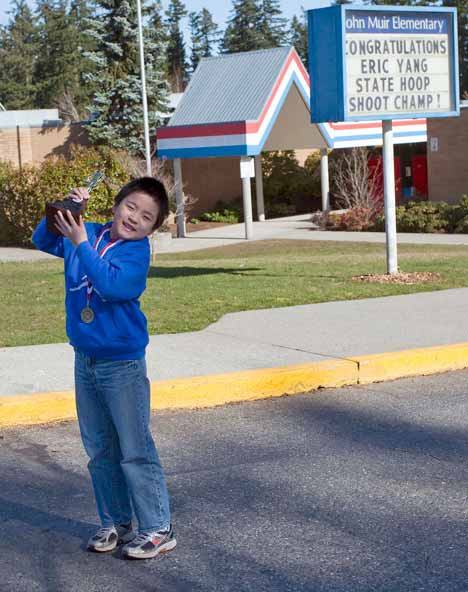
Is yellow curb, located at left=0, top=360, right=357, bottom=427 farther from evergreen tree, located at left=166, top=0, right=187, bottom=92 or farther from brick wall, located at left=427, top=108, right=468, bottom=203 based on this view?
evergreen tree, located at left=166, top=0, right=187, bottom=92

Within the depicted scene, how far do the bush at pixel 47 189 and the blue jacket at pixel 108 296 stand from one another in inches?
829

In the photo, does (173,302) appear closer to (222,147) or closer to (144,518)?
(144,518)

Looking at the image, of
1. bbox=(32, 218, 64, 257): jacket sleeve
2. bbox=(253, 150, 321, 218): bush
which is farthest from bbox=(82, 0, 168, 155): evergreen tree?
bbox=(32, 218, 64, 257): jacket sleeve

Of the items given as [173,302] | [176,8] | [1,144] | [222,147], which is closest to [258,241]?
[222,147]

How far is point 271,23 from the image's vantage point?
327 feet

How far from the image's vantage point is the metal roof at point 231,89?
86.3 feet

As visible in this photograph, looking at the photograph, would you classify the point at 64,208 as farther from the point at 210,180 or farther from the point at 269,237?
the point at 210,180

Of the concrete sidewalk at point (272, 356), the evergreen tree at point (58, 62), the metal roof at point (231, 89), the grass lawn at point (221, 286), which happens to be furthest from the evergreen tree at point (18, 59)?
the concrete sidewalk at point (272, 356)

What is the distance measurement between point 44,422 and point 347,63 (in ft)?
26.1

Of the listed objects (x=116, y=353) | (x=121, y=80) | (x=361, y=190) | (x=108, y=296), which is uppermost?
(x=121, y=80)

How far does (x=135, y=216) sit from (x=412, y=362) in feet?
14.6

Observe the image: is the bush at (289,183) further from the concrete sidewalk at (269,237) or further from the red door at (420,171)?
the concrete sidewalk at (269,237)

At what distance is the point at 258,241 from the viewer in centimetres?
2484

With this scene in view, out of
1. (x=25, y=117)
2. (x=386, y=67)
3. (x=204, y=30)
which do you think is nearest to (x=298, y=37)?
(x=204, y=30)
